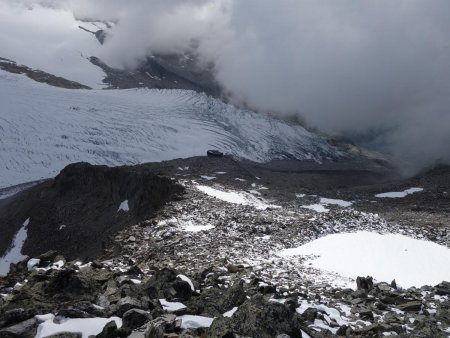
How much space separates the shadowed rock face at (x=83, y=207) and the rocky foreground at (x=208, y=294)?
11.1m

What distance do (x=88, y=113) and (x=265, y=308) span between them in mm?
92933

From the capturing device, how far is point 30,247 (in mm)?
41594

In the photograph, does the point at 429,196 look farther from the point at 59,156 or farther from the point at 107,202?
the point at 59,156

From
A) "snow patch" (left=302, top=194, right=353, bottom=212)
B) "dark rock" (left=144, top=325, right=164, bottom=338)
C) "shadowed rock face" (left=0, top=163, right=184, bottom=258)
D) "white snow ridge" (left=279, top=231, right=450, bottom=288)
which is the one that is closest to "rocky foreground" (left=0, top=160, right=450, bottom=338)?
"dark rock" (left=144, top=325, right=164, bottom=338)

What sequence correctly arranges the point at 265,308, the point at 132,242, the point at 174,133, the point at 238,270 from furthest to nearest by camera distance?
the point at 174,133
the point at 132,242
the point at 238,270
the point at 265,308

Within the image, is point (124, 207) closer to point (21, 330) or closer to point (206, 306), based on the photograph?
point (206, 306)

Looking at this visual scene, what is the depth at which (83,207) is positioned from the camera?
1762 inches

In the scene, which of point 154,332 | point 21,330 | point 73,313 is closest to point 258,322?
point 154,332

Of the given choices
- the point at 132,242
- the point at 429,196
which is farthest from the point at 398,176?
the point at 132,242

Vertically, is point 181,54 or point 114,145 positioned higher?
point 181,54

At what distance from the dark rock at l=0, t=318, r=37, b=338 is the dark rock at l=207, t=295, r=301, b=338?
2752 mm

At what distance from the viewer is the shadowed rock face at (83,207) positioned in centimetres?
3469

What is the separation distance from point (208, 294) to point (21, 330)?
3957mm

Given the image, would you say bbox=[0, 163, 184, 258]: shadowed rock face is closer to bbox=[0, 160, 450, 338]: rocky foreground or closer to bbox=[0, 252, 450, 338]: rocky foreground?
bbox=[0, 160, 450, 338]: rocky foreground
